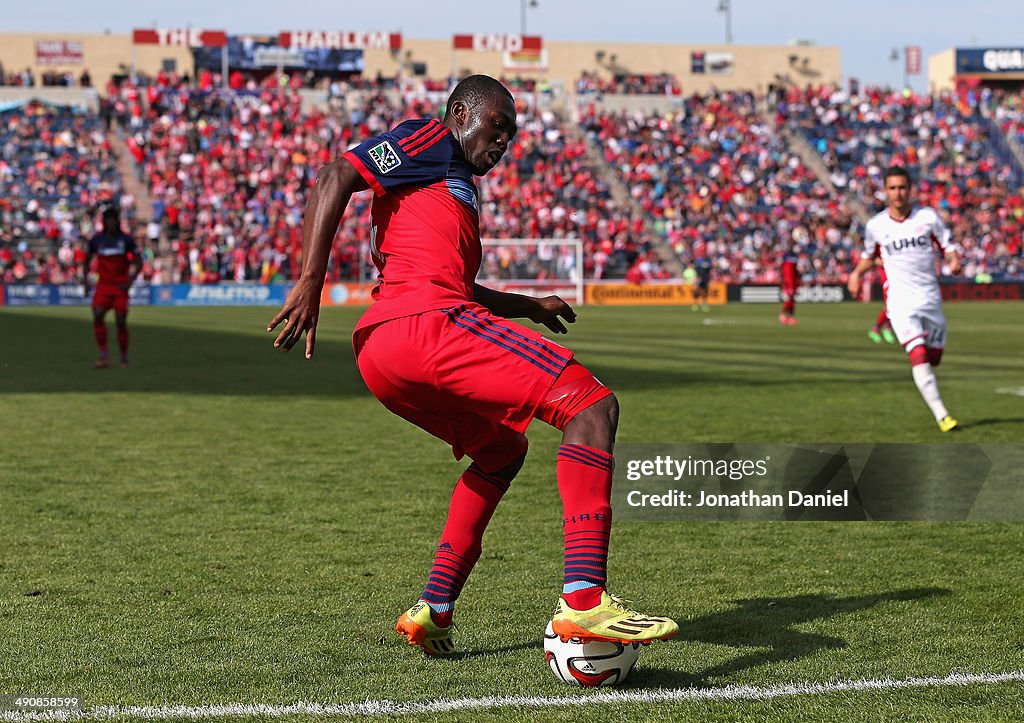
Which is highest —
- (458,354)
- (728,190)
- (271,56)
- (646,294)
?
(271,56)

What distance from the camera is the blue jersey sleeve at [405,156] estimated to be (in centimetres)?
402

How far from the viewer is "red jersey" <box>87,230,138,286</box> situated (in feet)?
53.2

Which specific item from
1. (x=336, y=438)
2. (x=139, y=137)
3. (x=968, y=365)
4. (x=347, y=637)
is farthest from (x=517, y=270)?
(x=347, y=637)

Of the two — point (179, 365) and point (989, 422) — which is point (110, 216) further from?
point (989, 422)

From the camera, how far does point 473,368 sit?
12.9ft

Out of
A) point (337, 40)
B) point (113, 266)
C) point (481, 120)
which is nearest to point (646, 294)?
point (337, 40)

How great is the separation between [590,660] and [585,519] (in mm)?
430

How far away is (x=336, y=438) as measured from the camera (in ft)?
34.2

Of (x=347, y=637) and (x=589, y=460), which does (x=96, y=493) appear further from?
(x=589, y=460)

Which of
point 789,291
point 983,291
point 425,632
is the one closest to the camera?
point 425,632

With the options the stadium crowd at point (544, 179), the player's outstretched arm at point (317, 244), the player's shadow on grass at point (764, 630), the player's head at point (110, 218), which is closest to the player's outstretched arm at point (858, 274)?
the player's shadow on grass at point (764, 630)

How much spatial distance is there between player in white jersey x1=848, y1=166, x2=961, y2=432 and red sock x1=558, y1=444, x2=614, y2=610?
7589mm

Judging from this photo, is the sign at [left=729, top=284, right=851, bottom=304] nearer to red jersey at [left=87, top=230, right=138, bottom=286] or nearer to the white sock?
red jersey at [left=87, top=230, right=138, bottom=286]

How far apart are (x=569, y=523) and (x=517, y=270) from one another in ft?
126
